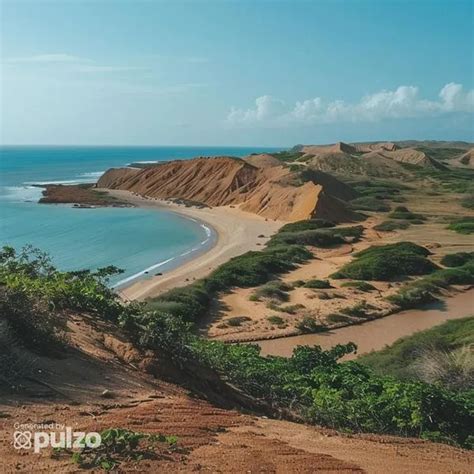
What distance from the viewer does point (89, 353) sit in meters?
8.92

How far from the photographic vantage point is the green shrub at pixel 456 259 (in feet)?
106

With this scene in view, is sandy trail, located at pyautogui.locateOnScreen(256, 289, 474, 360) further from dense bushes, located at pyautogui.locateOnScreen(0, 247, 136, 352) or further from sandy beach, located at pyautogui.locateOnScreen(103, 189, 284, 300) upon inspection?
sandy beach, located at pyautogui.locateOnScreen(103, 189, 284, 300)

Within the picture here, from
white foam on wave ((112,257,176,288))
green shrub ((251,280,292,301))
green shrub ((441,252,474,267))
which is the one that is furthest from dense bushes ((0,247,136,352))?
green shrub ((441,252,474,267))

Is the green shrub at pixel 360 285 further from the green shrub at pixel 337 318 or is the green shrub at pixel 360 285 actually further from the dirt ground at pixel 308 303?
the green shrub at pixel 337 318

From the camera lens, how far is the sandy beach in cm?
2806

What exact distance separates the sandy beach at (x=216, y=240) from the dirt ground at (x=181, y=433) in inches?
688

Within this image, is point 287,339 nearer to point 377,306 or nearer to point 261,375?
point 377,306

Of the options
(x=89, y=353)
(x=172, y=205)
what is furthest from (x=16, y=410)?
(x=172, y=205)

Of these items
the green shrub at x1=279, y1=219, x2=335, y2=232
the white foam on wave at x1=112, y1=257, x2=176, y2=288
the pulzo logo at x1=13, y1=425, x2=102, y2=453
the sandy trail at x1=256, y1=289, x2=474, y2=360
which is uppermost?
the pulzo logo at x1=13, y1=425, x2=102, y2=453

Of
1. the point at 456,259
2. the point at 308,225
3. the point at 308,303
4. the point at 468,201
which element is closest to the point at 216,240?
the point at 308,225

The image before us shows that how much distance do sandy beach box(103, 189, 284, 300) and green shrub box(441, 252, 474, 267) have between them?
41.0 feet

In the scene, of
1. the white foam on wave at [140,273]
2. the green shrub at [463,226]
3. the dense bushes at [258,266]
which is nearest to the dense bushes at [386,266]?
the dense bushes at [258,266]

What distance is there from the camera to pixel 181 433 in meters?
6.46

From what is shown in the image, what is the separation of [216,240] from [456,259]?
17706 millimetres
